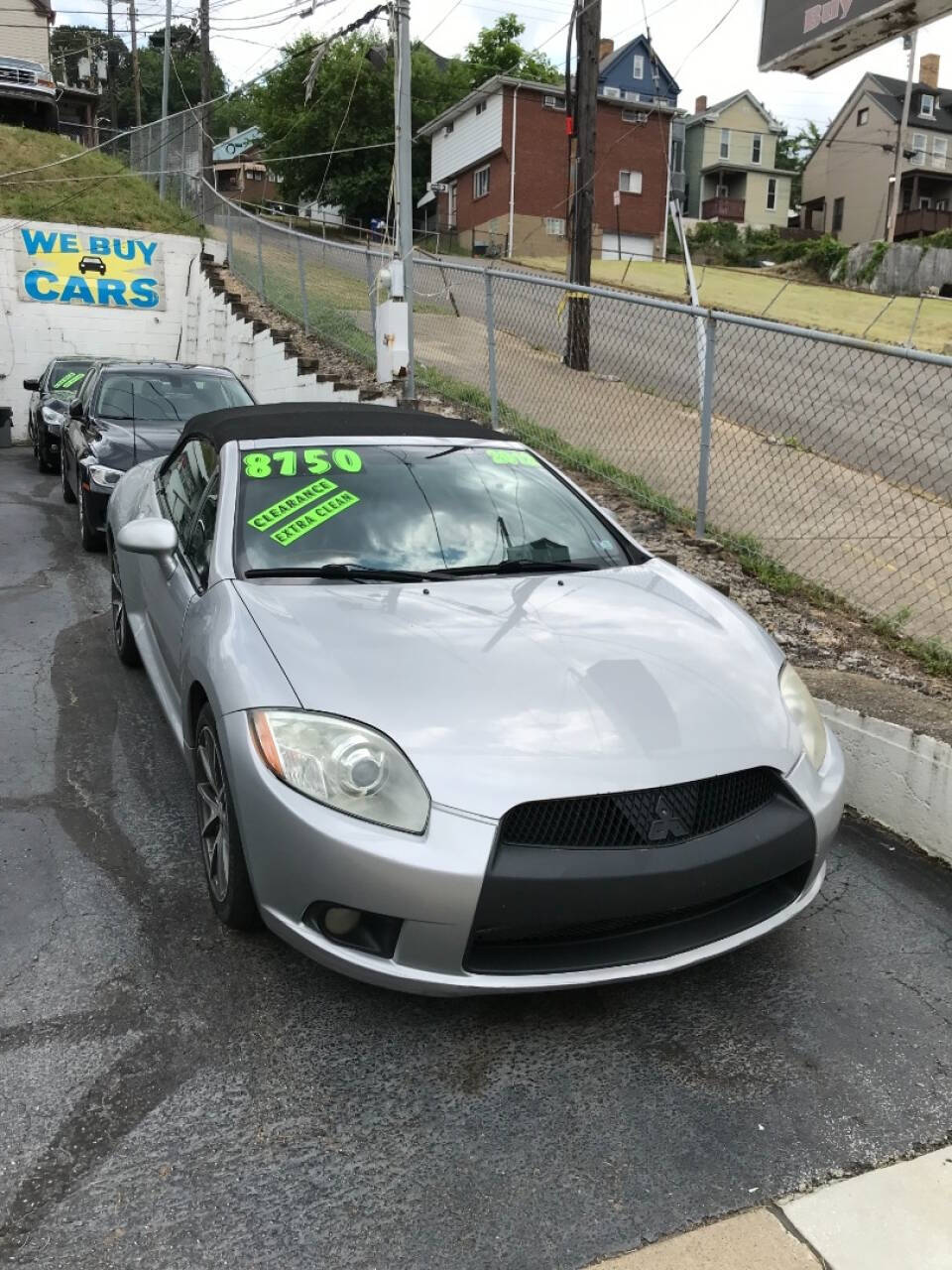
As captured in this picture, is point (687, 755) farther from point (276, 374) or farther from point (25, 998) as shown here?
point (276, 374)

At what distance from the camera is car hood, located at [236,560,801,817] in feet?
8.54

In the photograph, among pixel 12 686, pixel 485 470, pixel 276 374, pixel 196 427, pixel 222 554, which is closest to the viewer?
pixel 222 554

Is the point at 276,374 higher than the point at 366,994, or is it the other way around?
the point at 276,374

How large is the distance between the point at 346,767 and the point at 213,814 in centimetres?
81

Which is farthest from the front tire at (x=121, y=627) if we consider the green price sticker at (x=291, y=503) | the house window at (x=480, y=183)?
the house window at (x=480, y=183)

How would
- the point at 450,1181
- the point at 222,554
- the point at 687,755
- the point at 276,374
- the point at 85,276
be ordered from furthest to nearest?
the point at 85,276
the point at 276,374
the point at 222,554
the point at 687,755
the point at 450,1181

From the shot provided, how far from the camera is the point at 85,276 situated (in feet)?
65.5

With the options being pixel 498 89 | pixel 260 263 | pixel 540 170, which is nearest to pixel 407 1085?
pixel 260 263

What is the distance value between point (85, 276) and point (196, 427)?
1730cm

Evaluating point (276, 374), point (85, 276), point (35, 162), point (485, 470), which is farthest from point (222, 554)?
point (35, 162)

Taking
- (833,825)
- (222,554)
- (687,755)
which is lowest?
(833,825)

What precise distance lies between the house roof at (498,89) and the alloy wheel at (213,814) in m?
44.1

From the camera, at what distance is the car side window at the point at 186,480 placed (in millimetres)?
4305

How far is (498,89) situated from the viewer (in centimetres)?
4194
